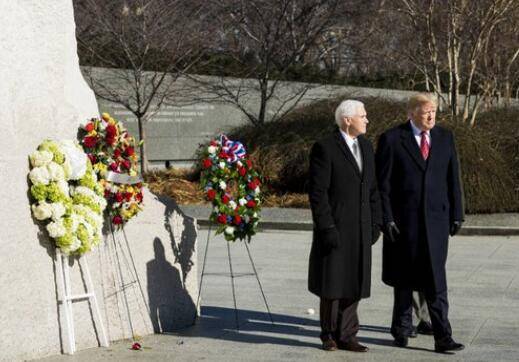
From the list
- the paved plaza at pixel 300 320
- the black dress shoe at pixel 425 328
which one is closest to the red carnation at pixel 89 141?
the paved plaza at pixel 300 320

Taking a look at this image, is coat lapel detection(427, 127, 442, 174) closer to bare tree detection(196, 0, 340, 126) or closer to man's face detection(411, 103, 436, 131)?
man's face detection(411, 103, 436, 131)

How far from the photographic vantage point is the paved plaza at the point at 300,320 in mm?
7820

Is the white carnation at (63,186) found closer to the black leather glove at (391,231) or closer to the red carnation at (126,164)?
the red carnation at (126,164)

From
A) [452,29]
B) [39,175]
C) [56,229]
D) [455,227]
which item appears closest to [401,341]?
[455,227]

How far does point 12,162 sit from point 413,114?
2.94 m

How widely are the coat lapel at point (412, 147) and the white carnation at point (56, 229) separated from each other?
2569mm

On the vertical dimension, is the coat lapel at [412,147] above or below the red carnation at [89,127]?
below

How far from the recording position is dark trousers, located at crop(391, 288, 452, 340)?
7.86 m

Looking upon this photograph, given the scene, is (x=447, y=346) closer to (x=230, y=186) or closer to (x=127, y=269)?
(x=230, y=186)

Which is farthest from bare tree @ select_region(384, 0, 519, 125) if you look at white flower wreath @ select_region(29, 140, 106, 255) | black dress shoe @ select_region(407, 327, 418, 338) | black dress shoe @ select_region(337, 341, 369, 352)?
white flower wreath @ select_region(29, 140, 106, 255)

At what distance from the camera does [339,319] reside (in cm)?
794

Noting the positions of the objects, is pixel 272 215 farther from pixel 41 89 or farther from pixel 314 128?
pixel 41 89

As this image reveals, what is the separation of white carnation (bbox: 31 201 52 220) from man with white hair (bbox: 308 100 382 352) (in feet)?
6.00

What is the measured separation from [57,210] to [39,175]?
28cm
